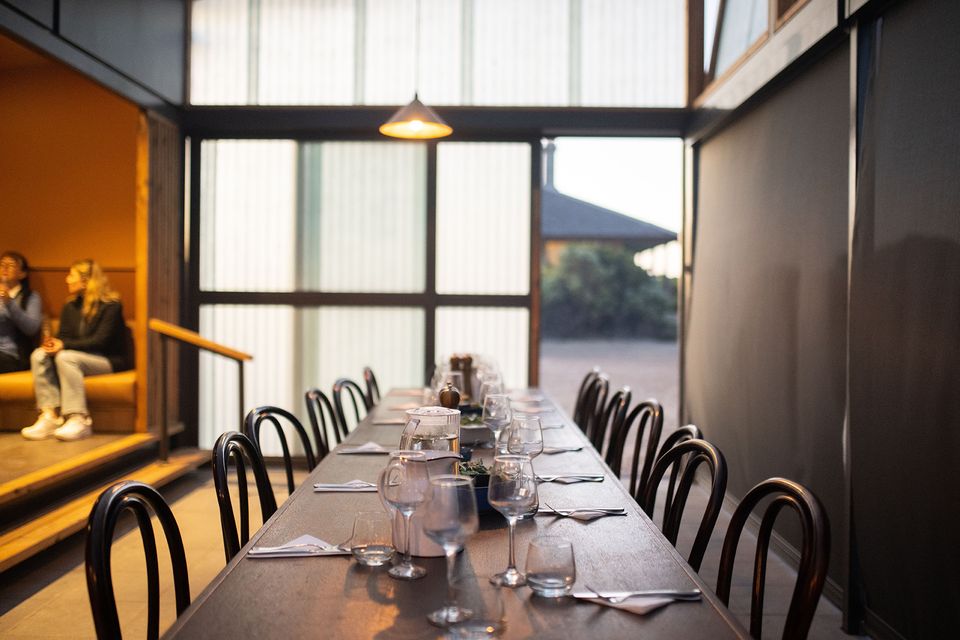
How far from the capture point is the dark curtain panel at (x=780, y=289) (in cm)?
380

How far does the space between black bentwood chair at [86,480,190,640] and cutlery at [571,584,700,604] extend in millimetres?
815

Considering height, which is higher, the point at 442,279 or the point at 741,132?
the point at 741,132

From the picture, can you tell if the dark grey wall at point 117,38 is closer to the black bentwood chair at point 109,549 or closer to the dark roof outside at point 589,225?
the black bentwood chair at point 109,549

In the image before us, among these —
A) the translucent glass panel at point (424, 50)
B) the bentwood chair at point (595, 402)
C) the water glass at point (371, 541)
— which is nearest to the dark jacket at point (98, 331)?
the translucent glass panel at point (424, 50)

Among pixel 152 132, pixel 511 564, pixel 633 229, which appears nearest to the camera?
pixel 511 564

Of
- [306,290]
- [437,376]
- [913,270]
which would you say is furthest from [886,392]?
[306,290]

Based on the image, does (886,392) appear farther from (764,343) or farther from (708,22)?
(708,22)

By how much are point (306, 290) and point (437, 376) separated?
279cm

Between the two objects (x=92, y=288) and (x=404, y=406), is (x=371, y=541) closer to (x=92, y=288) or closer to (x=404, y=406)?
(x=404, y=406)

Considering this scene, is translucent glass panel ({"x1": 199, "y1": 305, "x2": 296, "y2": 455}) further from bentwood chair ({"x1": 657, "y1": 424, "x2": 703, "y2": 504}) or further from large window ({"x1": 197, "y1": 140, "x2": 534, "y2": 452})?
bentwood chair ({"x1": 657, "y1": 424, "x2": 703, "y2": 504})

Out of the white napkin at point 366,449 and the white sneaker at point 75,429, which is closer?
the white napkin at point 366,449

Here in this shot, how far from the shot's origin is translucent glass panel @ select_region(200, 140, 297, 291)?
6.59 meters

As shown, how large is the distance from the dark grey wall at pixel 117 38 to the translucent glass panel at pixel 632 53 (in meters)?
2.65

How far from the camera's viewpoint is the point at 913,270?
304 cm
